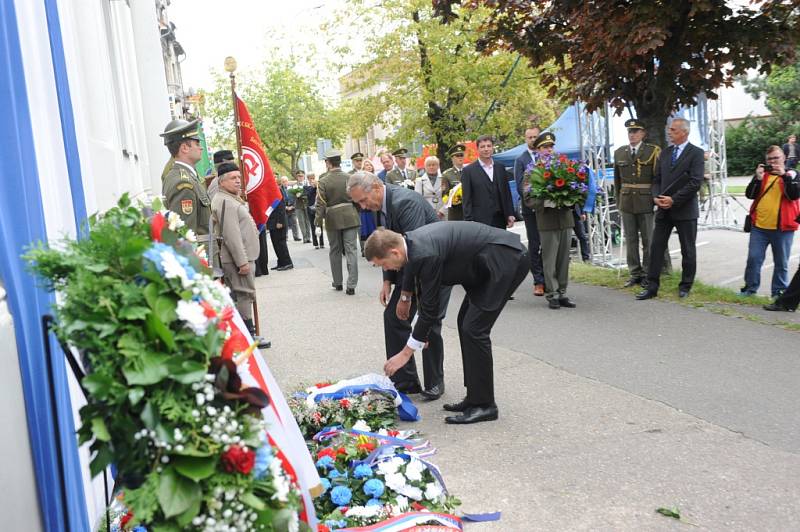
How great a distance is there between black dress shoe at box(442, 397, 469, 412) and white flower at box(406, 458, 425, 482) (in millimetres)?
1330

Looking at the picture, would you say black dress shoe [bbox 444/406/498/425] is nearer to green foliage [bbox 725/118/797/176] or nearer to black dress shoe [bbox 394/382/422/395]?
black dress shoe [bbox 394/382/422/395]

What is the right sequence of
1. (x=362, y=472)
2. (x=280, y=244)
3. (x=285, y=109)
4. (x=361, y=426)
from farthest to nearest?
1. (x=285, y=109)
2. (x=280, y=244)
3. (x=361, y=426)
4. (x=362, y=472)

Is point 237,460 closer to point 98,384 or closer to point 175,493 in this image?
point 175,493

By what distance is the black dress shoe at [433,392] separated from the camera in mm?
6145

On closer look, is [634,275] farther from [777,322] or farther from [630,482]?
[630,482]

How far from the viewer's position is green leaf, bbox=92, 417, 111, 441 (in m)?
2.02

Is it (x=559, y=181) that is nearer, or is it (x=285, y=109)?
(x=559, y=181)

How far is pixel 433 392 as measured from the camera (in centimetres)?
617

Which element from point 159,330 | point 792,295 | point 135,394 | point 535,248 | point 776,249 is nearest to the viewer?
point 135,394

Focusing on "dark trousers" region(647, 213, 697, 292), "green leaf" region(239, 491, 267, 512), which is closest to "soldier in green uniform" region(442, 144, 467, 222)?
"dark trousers" region(647, 213, 697, 292)

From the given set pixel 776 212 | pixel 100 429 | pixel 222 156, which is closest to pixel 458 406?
pixel 100 429

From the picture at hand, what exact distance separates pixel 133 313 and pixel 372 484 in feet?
7.59

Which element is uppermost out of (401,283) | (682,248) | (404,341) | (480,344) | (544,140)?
(544,140)

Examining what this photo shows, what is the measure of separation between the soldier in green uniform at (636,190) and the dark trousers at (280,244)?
7929 millimetres
